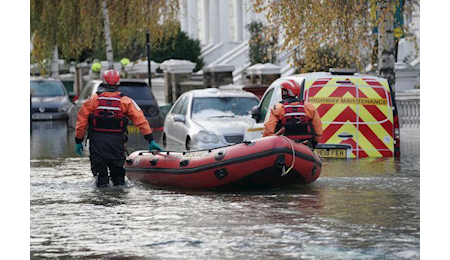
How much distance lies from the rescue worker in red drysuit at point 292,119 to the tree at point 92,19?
2234 cm

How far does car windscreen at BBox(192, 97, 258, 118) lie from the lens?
2291cm

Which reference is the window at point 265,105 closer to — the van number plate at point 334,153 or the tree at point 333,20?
the van number plate at point 334,153

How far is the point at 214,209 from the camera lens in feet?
43.4

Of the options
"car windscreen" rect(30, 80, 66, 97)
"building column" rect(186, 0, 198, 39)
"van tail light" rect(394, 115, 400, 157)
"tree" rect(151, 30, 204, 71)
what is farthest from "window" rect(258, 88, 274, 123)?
"building column" rect(186, 0, 198, 39)

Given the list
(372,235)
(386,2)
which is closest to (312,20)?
(386,2)

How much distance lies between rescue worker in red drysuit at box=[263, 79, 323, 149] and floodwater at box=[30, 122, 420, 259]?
736mm

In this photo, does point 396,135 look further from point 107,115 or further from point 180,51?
point 180,51

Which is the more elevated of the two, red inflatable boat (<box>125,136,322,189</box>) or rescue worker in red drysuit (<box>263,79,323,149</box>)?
rescue worker in red drysuit (<box>263,79,323,149</box>)

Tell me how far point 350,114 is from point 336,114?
0.80ft

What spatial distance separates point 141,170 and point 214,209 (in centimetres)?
324

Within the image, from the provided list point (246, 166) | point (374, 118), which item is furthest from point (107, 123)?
point (374, 118)

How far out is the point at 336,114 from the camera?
65.0 feet

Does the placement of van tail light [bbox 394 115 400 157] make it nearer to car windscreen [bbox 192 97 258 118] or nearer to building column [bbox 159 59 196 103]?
car windscreen [bbox 192 97 258 118]
